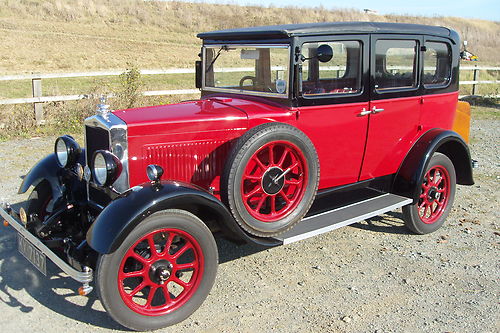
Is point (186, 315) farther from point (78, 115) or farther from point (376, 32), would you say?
point (78, 115)

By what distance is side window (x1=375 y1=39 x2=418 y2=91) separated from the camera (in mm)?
4309

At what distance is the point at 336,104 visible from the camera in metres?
4.05

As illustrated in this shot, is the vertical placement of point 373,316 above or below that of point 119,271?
below

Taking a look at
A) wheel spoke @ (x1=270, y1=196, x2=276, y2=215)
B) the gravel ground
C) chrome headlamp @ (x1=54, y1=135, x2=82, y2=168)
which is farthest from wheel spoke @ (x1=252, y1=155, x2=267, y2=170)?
chrome headlamp @ (x1=54, y1=135, x2=82, y2=168)

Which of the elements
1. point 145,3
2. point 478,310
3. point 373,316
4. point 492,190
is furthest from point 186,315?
point 145,3

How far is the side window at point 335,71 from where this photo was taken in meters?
3.97

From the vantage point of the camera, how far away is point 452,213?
5363 mm

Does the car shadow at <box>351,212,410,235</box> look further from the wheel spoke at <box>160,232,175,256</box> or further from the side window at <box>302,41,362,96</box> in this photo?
the wheel spoke at <box>160,232,175,256</box>

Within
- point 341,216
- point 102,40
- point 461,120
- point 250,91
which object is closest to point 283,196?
point 341,216

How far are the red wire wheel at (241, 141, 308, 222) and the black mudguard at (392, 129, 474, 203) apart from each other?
125cm

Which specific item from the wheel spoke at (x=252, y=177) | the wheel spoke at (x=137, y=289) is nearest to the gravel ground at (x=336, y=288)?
the wheel spoke at (x=137, y=289)

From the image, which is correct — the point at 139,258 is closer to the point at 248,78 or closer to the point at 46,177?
the point at 46,177

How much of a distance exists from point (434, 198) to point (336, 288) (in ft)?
5.43

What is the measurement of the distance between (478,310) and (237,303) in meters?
1.68
